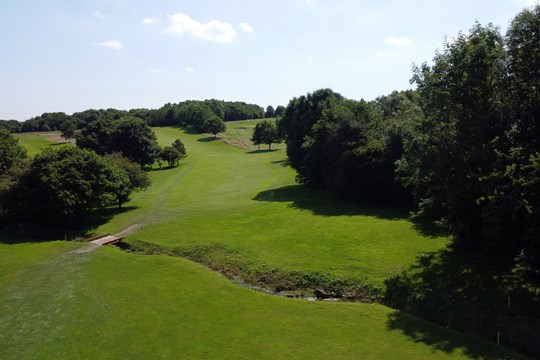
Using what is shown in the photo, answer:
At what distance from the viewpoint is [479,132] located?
28.7 metres

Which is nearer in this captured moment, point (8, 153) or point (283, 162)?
point (8, 153)

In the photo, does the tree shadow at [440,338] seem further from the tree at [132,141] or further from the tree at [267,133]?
the tree at [267,133]

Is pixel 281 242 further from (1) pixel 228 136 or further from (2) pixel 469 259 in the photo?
(1) pixel 228 136

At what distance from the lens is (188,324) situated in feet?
83.1

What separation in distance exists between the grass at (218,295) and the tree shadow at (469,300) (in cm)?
74

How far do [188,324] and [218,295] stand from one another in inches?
192

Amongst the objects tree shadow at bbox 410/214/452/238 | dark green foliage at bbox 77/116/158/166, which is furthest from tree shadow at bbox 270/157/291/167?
tree shadow at bbox 410/214/452/238

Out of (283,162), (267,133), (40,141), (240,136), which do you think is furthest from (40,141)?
(283,162)

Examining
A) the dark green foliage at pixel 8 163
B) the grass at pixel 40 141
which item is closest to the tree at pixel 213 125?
the grass at pixel 40 141

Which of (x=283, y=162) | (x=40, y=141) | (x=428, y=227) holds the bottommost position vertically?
(x=428, y=227)

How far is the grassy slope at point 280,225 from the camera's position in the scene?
3466cm

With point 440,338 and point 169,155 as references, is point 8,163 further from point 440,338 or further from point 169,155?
point 440,338

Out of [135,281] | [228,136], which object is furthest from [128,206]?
[228,136]

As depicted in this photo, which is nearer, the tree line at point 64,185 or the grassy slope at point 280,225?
the grassy slope at point 280,225
